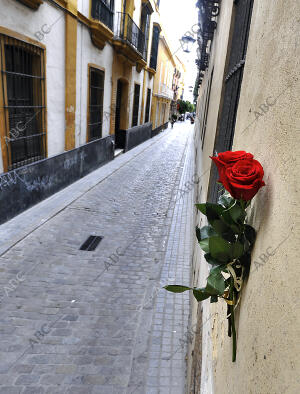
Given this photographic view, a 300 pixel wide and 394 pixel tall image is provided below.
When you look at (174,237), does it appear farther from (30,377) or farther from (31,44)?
(31,44)

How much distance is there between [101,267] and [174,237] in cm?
192

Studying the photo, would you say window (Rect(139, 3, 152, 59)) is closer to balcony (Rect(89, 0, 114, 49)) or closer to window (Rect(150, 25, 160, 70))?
window (Rect(150, 25, 160, 70))

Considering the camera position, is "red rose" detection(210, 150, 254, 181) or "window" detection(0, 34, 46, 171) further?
"window" detection(0, 34, 46, 171)

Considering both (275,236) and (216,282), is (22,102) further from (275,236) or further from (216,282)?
(275,236)

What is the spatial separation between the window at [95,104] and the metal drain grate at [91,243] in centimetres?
524

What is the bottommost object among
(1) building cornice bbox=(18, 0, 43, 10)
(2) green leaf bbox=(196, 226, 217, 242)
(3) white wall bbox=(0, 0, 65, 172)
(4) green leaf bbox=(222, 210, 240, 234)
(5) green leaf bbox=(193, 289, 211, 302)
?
(5) green leaf bbox=(193, 289, 211, 302)

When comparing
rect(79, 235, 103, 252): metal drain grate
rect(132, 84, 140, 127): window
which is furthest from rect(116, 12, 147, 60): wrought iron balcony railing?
rect(79, 235, 103, 252): metal drain grate

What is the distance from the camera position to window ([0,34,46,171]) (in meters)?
5.77

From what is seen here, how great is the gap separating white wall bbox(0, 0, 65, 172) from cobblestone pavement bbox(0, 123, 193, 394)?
1.89 metres

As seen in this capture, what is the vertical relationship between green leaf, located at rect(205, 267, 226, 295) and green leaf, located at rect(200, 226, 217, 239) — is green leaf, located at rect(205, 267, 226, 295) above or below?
below

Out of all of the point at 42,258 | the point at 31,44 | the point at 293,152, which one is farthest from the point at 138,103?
the point at 293,152

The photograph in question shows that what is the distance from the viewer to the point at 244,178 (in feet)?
3.48

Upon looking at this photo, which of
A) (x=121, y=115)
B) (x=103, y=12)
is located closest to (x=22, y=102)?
(x=103, y=12)

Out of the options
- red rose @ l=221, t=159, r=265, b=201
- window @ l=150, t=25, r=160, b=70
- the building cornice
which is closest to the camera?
red rose @ l=221, t=159, r=265, b=201
